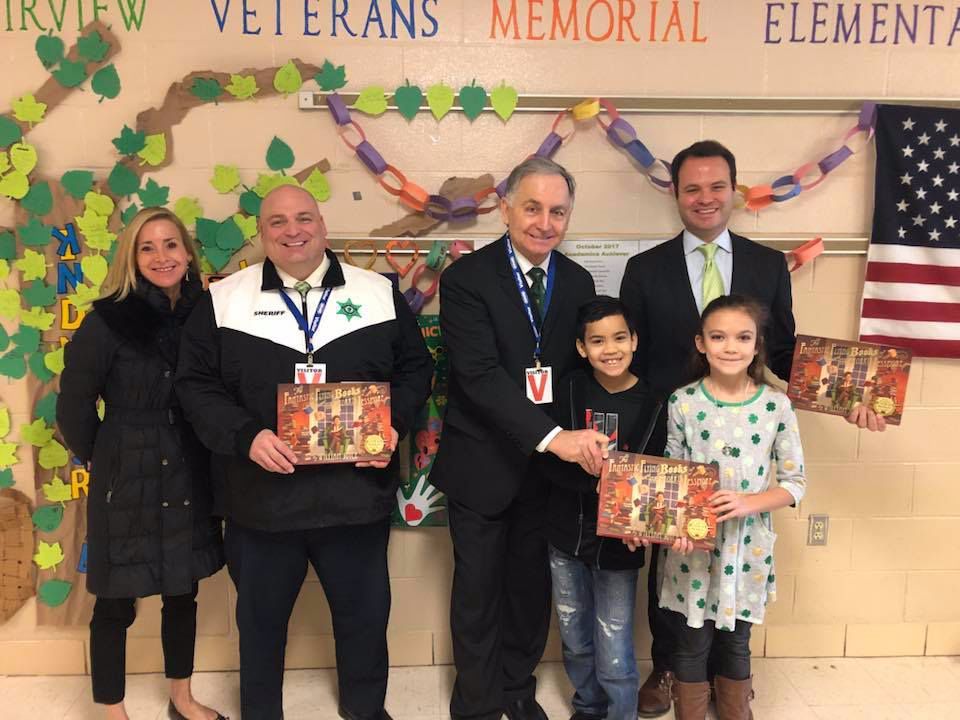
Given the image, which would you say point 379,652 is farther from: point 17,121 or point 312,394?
point 17,121

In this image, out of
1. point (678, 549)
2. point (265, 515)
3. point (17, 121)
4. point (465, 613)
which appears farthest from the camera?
point (17, 121)

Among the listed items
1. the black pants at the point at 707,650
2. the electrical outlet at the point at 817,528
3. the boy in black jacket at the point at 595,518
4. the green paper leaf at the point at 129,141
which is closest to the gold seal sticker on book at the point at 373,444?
the boy in black jacket at the point at 595,518

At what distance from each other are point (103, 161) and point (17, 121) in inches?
11.9

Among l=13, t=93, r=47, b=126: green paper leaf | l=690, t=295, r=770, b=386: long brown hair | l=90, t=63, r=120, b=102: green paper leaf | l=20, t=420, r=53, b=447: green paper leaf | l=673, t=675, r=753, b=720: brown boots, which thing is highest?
l=90, t=63, r=120, b=102: green paper leaf

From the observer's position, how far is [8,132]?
2.39 m

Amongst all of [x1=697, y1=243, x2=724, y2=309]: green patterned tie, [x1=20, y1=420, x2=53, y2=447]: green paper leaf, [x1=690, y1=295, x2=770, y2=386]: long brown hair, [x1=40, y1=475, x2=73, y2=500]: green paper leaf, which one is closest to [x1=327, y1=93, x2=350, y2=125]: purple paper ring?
[x1=697, y1=243, x2=724, y2=309]: green patterned tie

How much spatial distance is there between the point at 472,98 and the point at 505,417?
1.15 m

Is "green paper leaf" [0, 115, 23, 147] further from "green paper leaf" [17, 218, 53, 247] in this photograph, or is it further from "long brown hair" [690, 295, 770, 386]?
"long brown hair" [690, 295, 770, 386]

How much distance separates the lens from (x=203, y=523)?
7.06 feet

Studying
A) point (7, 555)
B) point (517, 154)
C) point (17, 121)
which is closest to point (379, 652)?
point (7, 555)

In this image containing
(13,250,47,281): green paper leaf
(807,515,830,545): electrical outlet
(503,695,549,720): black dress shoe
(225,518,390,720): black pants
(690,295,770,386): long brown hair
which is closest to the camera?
(690,295,770,386): long brown hair

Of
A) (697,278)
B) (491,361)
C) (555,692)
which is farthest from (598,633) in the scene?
(697,278)

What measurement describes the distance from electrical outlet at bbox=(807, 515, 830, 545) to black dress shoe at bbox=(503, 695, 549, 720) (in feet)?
4.00

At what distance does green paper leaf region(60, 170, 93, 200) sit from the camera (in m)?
2.41
